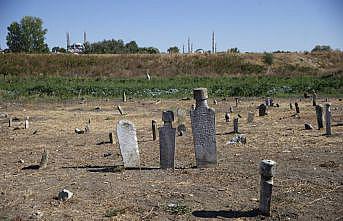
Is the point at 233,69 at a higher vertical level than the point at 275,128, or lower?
higher

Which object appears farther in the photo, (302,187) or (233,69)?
(233,69)

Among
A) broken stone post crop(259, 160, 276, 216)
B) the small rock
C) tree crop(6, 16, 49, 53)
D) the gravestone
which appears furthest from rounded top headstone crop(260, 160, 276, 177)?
tree crop(6, 16, 49, 53)

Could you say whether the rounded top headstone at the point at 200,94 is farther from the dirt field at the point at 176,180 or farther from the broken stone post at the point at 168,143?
the dirt field at the point at 176,180

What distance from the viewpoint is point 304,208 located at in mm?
6086

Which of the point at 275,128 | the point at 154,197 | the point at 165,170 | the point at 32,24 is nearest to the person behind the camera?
the point at 154,197

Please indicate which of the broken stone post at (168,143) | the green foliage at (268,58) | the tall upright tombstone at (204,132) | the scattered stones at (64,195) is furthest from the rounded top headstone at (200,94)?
the green foliage at (268,58)

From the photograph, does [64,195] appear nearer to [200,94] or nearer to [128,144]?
[128,144]

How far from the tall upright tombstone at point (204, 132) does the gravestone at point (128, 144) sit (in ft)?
4.11

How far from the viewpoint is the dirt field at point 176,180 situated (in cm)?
613

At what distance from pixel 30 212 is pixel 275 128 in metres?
9.09

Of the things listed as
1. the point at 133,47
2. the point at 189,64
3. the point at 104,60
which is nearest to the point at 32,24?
the point at 133,47

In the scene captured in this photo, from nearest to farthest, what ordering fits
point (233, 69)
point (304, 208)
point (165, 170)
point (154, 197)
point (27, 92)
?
point (304, 208)
point (154, 197)
point (165, 170)
point (27, 92)
point (233, 69)

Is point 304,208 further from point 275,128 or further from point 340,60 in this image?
point 340,60

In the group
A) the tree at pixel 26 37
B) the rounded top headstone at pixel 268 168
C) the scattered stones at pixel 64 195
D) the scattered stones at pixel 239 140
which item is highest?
the tree at pixel 26 37
